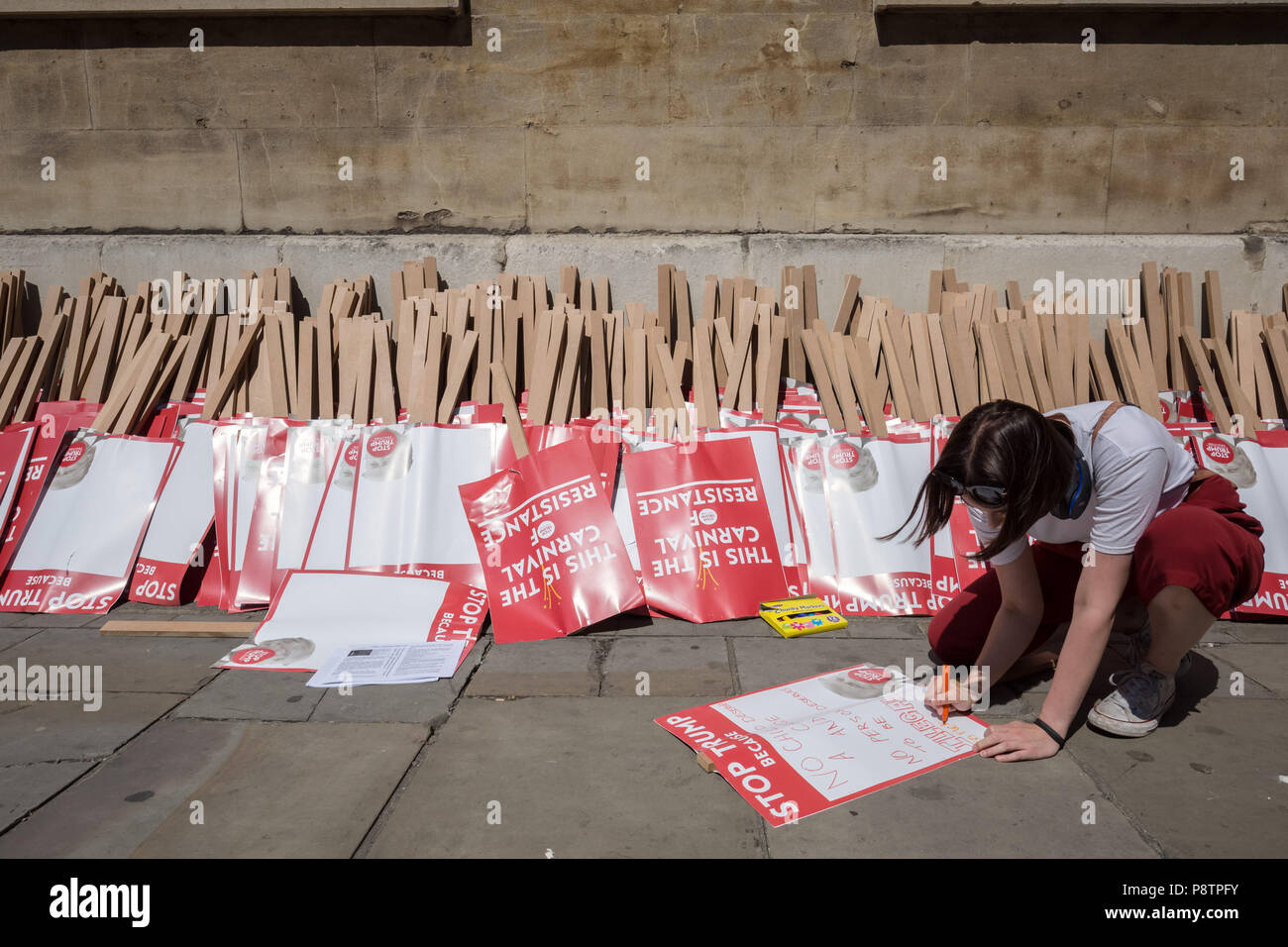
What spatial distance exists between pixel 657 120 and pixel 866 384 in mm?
2226

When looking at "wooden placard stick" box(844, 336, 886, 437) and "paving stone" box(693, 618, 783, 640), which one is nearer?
"paving stone" box(693, 618, 783, 640)

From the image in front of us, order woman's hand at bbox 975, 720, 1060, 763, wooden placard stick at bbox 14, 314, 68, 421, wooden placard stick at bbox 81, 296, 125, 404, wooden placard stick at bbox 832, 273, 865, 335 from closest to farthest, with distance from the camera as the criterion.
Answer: woman's hand at bbox 975, 720, 1060, 763 < wooden placard stick at bbox 14, 314, 68, 421 < wooden placard stick at bbox 81, 296, 125, 404 < wooden placard stick at bbox 832, 273, 865, 335

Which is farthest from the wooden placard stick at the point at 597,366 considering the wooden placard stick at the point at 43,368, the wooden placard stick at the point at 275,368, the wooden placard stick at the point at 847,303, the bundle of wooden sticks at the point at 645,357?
the wooden placard stick at the point at 43,368

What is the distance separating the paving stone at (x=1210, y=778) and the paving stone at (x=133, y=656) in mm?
3082

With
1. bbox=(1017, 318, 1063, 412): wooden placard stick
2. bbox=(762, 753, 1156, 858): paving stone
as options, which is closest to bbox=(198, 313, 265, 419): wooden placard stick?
bbox=(762, 753, 1156, 858): paving stone

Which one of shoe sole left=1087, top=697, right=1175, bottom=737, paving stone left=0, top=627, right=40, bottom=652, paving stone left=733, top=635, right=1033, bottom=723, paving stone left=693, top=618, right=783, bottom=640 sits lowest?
shoe sole left=1087, top=697, right=1175, bottom=737

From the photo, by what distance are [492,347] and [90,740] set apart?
271 centimetres

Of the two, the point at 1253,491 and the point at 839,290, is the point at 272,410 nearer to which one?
the point at 839,290

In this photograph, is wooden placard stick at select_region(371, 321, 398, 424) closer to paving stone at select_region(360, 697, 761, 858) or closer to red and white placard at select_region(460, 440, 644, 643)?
red and white placard at select_region(460, 440, 644, 643)

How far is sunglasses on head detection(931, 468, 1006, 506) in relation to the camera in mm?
2301

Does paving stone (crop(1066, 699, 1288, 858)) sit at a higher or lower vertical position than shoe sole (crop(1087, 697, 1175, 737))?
lower

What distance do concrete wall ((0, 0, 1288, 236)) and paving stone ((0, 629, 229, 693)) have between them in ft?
9.66

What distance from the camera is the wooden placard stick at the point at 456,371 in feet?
14.7

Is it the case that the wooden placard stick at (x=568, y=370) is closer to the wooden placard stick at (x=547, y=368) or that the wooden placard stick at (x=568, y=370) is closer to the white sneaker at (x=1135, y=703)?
the wooden placard stick at (x=547, y=368)
